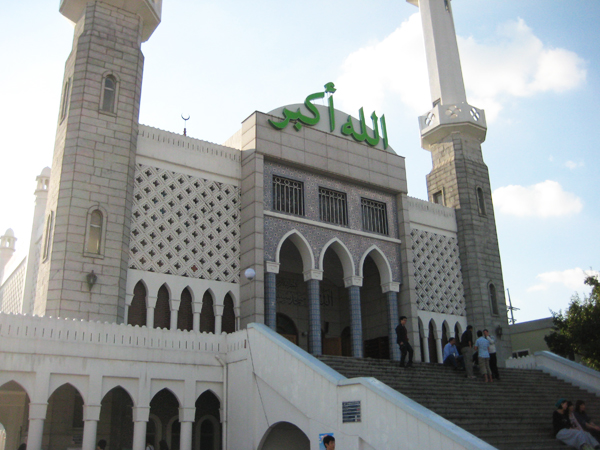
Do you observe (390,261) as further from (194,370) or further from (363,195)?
(194,370)

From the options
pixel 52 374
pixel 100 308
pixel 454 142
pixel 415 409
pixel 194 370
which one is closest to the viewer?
pixel 415 409

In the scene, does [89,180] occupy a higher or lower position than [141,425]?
higher

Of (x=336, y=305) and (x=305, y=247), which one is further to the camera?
(x=336, y=305)

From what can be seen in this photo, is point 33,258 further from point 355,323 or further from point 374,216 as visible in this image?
point 374,216

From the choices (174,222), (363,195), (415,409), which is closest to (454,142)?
(363,195)

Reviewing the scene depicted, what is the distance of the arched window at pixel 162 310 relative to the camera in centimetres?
1303

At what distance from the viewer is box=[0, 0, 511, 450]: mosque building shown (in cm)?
994

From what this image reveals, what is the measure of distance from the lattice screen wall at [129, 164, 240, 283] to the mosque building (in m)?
0.04

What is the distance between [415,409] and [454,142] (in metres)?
13.3

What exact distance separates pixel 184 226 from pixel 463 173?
972 cm

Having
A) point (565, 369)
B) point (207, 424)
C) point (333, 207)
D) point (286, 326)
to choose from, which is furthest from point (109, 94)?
point (565, 369)

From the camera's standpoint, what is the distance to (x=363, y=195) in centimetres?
1630

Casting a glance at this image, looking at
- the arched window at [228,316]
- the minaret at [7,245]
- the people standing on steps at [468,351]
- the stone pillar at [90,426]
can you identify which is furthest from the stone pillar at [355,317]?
the minaret at [7,245]

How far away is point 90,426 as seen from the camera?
9.80 meters
